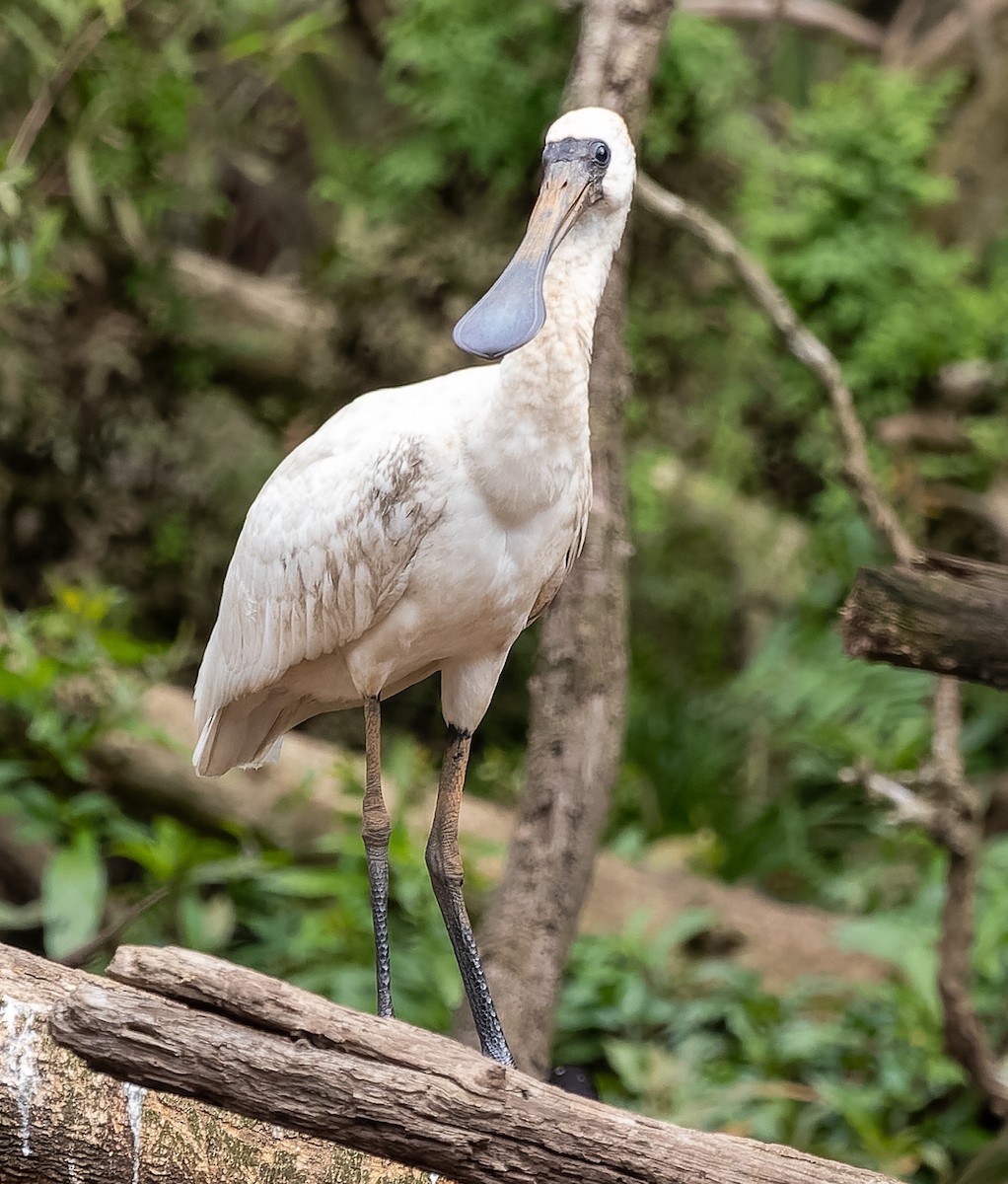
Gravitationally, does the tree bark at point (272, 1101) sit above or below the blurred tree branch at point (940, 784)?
below

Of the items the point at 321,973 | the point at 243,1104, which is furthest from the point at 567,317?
the point at 321,973

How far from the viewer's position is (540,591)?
331cm

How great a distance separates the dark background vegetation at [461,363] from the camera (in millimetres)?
5418

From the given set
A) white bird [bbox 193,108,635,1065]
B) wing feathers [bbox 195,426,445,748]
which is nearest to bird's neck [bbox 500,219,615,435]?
white bird [bbox 193,108,635,1065]

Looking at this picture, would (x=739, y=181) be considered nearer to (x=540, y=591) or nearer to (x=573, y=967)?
(x=573, y=967)

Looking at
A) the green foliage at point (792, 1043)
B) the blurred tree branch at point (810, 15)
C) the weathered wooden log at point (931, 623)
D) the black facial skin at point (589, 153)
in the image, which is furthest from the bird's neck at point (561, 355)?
the blurred tree branch at point (810, 15)

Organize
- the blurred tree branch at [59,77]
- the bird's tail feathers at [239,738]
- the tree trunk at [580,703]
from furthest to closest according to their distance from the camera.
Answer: the blurred tree branch at [59,77]
the tree trunk at [580,703]
the bird's tail feathers at [239,738]

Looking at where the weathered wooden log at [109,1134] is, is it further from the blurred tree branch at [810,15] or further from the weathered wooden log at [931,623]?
the blurred tree branch at [810,15]

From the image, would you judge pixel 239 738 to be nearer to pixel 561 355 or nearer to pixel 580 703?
pixel 580 703

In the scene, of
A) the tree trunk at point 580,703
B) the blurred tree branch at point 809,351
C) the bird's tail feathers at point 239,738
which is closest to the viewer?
the bird's tail feathers at point 239,738

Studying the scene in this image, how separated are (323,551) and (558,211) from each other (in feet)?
2.70

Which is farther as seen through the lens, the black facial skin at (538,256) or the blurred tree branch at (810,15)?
the blurred tree branch at (810,15)

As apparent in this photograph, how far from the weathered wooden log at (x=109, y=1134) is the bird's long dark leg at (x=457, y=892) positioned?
63 cm

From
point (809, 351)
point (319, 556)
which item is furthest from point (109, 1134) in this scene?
point (809, 351)
